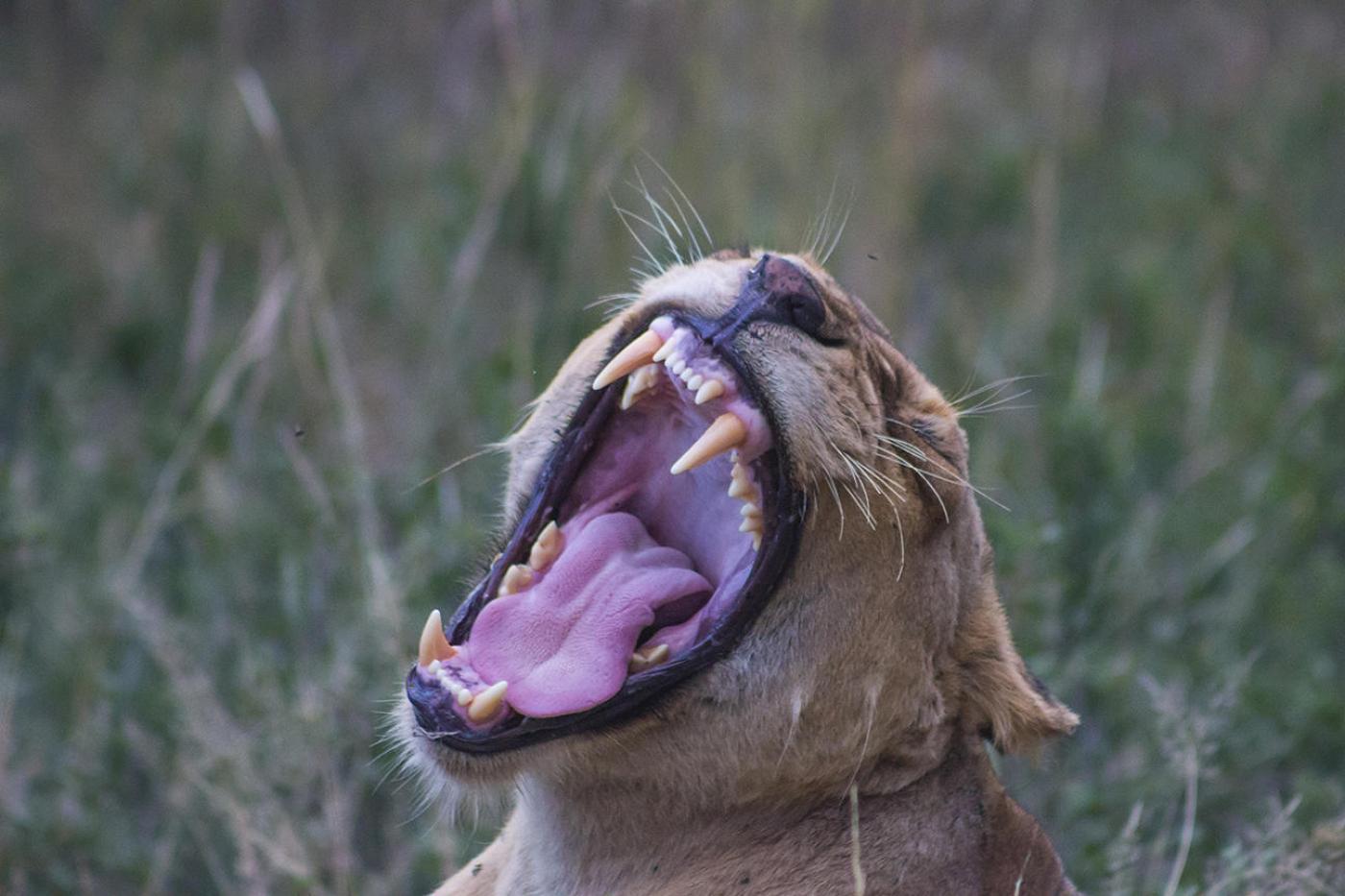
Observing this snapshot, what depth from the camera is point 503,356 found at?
176 inches

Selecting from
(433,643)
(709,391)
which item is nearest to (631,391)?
(709,391)

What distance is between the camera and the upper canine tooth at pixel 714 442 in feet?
7.80

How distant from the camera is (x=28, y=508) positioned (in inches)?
161

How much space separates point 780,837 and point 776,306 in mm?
767

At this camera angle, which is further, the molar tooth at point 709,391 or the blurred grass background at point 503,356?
the blurred grass background at point 503,356

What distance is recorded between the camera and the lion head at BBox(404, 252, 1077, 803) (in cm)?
236

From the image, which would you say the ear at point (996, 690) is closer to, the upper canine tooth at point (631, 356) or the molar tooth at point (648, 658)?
the molar tooth at point (648, 658)

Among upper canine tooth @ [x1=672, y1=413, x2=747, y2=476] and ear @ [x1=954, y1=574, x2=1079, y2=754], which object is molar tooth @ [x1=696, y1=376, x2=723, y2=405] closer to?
upper canine tooth @ [x1=672, y1=413, x2=747, y2=476]

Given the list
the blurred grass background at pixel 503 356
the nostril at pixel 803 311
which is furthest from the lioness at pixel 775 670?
the blurred grass background at pixel 503 356

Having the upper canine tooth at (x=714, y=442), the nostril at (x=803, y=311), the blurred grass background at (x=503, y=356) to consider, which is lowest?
the blurred grass background at (x=503, y=356)

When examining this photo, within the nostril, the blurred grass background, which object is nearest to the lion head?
the nostril

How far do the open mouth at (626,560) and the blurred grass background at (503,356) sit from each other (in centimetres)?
24

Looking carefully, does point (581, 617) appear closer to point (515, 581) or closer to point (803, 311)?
point (515, 581)

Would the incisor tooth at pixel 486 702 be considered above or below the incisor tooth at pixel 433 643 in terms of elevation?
below
